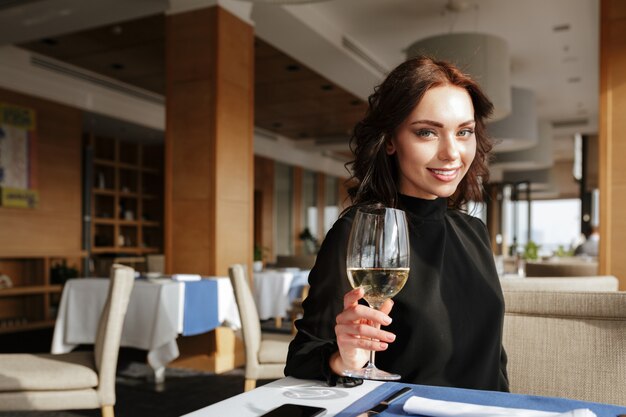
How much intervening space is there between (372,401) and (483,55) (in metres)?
5.15

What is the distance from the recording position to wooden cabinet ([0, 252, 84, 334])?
7.64 metres

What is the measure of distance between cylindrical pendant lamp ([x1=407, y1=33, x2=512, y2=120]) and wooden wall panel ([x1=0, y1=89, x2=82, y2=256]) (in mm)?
5475

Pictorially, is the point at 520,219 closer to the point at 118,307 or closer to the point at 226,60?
the point at 226,60

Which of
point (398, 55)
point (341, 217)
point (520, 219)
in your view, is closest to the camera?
point (341, 217)

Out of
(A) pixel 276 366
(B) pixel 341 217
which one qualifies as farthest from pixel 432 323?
(A) pixel 276 366

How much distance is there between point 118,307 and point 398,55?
634 cm

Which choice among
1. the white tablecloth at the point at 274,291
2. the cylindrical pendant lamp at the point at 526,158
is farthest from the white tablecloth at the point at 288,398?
the cylindrical pendant lamp at the point at 526,158

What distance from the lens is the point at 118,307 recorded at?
2.76m

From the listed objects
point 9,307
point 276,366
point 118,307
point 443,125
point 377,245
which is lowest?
point 9,307

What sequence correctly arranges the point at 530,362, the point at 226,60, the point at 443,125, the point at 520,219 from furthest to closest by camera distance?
the point at 520,219, the point at 226,60, the point at 530,362, the point at 443,125

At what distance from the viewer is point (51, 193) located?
8.29 meters

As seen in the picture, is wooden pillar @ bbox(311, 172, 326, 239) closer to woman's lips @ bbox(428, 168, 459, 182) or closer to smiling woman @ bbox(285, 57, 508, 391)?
smiling woman @ bbox(285, 57, 508, 391)

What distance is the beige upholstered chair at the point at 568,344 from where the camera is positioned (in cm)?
127

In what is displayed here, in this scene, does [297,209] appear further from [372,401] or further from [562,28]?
[372,401]
